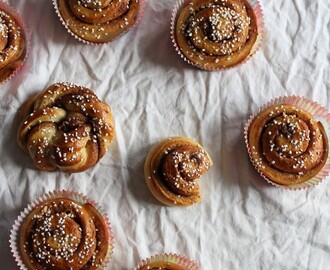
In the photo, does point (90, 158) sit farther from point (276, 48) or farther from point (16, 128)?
point (276, 48)

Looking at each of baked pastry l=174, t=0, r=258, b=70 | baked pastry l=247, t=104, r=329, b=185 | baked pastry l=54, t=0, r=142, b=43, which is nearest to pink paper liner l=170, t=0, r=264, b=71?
baked pastry l=174, t=0, r=258, b=70

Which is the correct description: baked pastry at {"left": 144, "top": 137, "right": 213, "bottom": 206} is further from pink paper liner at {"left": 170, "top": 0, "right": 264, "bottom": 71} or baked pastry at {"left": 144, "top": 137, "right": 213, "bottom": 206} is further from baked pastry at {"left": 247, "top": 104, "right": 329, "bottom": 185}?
pink paper liner at {"left": 170, "top": 0, "right": 264, "bottom": 71}

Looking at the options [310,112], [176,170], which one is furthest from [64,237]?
[310,112]


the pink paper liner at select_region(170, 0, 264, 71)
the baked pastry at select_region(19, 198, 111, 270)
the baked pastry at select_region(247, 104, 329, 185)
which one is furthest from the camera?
Answer: the pink paper liner at select_region(170, 0, 264, 71)

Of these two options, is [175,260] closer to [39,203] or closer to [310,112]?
[39,203]

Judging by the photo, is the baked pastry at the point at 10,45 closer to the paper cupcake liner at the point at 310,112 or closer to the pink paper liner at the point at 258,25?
the pink paper liner at the point at 258,25

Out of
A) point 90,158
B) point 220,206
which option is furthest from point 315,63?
point 90,158
